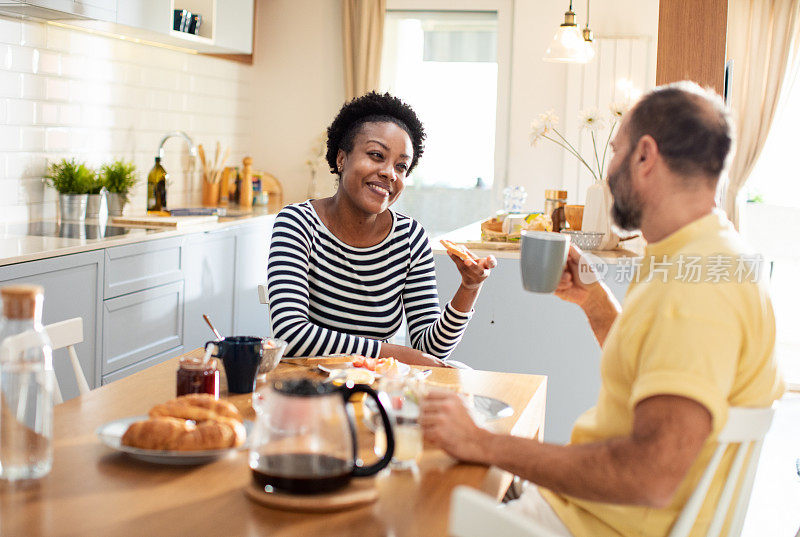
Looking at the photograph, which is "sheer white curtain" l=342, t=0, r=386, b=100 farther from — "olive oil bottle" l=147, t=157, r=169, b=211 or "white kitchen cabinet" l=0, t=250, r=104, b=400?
"white kitchen cabinet" l=0, t=250, r=104, b=400

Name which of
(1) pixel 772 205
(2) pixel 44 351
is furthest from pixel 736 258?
(1) pixel 772 205

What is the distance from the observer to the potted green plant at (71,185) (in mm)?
3703

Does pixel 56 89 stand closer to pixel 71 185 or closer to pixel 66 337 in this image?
pixel 71 185

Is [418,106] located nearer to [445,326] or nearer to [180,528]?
[445,326]

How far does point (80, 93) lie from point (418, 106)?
2439 millimetres

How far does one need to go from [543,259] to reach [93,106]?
3.27 metres

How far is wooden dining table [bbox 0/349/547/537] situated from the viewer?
101 centimetres

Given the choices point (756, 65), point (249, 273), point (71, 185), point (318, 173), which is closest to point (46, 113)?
point (71, 185)

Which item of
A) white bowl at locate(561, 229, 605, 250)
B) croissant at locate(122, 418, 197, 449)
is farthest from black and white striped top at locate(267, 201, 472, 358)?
white bowl at locate(561, 229, 605, 250)

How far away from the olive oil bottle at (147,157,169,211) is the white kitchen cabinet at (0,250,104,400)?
1.19 m

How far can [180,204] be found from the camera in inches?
204

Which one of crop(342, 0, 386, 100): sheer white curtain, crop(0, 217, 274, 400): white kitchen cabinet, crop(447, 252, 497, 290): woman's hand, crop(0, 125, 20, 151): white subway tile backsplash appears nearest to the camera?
crop(447, 252, 497, 290): woman's hand

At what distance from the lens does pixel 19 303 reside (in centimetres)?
107

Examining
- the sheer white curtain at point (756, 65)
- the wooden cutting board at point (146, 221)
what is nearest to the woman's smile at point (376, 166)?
the wooden cutting board at point (146, 221)
